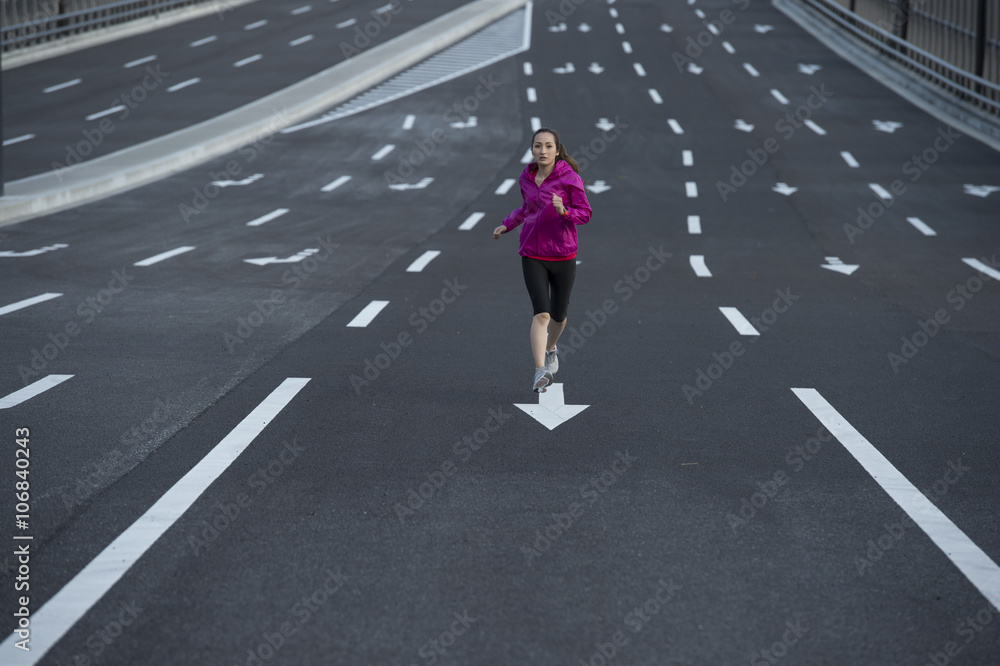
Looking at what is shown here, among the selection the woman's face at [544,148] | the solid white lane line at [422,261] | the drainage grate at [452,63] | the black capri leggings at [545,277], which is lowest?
the drainage grate at [452,63]

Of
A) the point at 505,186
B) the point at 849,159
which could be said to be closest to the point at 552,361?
the point at 505,186

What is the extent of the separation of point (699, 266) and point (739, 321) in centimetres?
434

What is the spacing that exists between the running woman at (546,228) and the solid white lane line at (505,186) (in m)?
15.2

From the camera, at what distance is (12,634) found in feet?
12.9

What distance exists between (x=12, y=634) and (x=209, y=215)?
16.8 meters

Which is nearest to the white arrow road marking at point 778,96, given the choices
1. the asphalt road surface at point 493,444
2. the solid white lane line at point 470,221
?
the asphalt road surface at point 493,444

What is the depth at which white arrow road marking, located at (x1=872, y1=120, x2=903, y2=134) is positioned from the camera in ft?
103

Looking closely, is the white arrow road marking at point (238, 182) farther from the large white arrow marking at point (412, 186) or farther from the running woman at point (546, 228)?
the running woman at point (546, 228)

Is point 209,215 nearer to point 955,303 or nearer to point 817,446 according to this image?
point 955,303

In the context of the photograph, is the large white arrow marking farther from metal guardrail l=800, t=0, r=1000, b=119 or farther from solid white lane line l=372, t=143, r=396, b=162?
metal guardrail l=800, t=0, r=1000, b=119

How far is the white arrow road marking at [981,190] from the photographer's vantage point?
74.1ft

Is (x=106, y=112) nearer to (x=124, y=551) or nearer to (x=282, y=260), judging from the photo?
(x=282, y=260)

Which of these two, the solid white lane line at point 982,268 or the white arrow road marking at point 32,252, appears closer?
the solid white lane line at point 982,268

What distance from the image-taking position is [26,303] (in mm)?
11633
